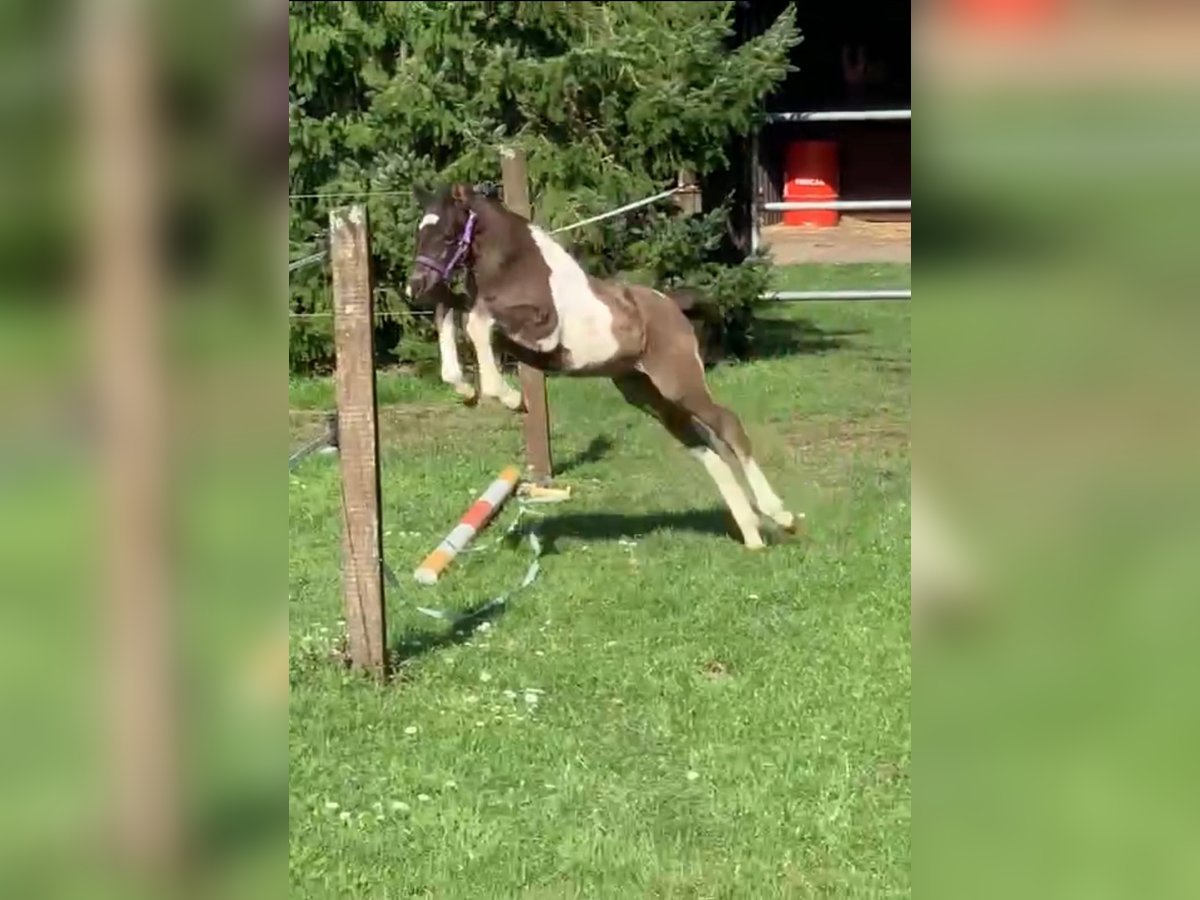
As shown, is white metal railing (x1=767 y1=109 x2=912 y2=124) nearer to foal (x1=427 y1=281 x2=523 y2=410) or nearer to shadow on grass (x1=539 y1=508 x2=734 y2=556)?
shadow on grass (x1=539 y1=508 x2=734 y2=556)

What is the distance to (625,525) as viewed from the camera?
6230 mm

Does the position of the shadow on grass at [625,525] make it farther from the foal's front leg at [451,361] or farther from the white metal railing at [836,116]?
the white metal railing at [836,116]

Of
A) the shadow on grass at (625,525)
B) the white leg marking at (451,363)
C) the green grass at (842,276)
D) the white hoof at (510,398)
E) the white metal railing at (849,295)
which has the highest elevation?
the white leg marking at (451,363)

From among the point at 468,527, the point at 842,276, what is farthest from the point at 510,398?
the point at 842,276

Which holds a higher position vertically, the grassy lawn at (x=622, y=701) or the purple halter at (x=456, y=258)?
the purple halter at (x=456, y=258)

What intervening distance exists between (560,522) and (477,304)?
135 cm

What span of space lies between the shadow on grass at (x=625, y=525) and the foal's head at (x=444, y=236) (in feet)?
4.33

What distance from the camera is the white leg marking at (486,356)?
5262 mm

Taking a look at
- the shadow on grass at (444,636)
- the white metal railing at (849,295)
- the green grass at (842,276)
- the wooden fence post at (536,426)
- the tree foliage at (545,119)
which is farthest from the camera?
the green grass at (842,276)

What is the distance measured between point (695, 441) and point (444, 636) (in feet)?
5.67
